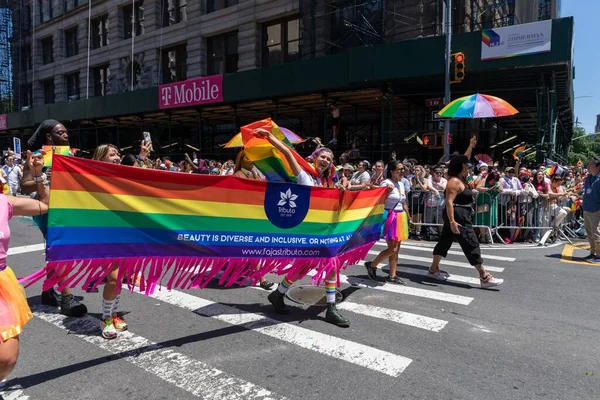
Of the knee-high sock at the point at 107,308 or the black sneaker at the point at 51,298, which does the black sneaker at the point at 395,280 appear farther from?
the black sneaker at the point at 51,298

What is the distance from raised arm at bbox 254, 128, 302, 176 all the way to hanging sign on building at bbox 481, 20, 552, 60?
11582mm

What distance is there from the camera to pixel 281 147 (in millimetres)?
4316

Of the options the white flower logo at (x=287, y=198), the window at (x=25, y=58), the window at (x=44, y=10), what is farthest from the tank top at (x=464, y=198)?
the window at (x=25, y=58)

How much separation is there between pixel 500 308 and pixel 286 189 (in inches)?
126

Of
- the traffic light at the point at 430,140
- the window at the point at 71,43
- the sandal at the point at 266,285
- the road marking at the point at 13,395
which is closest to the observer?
the road marking at the point at 13,395

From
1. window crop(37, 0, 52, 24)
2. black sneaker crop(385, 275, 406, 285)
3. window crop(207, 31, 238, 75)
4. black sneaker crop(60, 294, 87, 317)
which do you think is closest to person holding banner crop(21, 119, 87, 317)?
black sneaker crop(60, 294, 87, 317)

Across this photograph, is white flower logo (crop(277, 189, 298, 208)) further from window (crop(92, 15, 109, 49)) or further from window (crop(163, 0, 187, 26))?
window (crop(92, 15, 109, 49))

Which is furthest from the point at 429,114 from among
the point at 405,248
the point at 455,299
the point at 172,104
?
the point at 455,299

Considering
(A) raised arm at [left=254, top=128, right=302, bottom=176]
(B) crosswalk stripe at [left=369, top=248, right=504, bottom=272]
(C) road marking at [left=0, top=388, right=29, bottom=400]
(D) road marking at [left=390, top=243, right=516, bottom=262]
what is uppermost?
(A) raised arm at [left=254, top=128, right=302, bottom=176]

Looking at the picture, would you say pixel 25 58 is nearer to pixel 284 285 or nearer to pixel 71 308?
pixel 71 308

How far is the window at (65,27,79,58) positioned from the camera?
3416 cm

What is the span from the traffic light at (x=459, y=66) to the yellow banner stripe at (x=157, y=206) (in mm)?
10626

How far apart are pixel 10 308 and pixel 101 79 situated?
34492mm

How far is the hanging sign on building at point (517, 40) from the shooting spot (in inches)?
495
